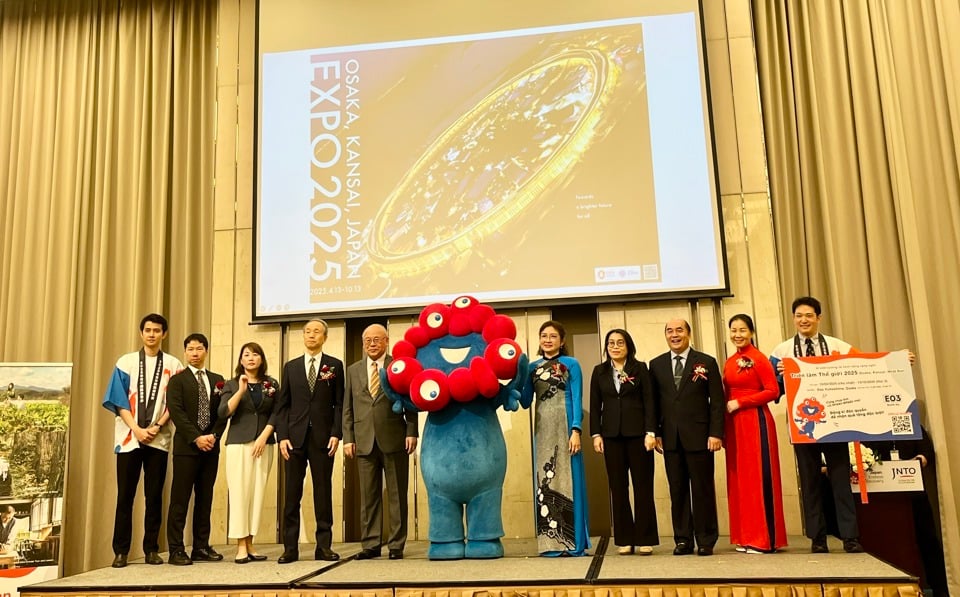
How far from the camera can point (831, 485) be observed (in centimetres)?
449

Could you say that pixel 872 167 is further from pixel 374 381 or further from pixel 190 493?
pixel 190 493

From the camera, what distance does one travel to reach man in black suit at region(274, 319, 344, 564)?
4.57 m

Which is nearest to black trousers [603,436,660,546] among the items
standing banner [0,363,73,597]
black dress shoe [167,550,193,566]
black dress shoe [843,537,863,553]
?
black dress shoe [843,537,863,553]

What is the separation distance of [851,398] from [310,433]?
2.93 m

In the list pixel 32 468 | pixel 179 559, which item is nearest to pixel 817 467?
pixel 179 559

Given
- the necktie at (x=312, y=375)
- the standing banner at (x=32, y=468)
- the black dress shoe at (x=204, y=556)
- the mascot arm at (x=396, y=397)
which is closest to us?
the mascot arm at (x=396, y=397)

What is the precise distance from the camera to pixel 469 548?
429 centimetres

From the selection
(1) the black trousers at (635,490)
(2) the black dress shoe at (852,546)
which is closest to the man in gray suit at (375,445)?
(1) the black trousers at (635,490)

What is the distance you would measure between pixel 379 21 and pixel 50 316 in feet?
11.5

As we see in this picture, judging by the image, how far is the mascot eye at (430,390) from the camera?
416 cm

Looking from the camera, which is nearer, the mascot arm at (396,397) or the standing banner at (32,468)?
the mascot arm at (396,397)

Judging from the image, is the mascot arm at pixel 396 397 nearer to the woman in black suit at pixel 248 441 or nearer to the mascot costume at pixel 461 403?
the mascot costume at pixel 461 403

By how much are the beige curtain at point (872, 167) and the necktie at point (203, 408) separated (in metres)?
3.95

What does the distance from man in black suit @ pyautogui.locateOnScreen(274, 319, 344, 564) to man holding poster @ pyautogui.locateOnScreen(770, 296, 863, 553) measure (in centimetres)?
255
